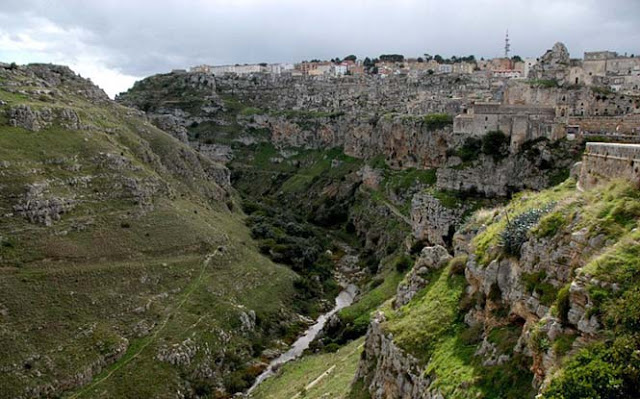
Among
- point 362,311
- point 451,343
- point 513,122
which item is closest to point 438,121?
point 513,122

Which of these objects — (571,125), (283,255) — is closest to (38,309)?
(283,255)

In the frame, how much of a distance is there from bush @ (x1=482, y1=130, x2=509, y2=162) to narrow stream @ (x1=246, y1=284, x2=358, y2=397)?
27.4 meters

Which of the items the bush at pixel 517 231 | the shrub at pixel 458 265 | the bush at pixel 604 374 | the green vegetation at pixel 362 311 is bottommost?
the green vegetation at pixel 362 311

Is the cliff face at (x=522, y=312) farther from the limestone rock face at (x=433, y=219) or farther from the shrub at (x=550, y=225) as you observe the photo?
the limestone rock face at (x=433, y=219)

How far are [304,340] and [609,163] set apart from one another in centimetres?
4790

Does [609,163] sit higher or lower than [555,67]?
lower

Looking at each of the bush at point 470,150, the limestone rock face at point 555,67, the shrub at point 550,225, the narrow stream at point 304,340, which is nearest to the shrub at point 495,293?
the shrub at point 550,225

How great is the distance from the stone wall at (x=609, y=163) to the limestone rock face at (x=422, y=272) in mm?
9011

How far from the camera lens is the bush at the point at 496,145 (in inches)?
2787

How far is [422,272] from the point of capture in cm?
3294

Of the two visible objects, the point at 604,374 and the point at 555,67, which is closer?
the point at 604,374

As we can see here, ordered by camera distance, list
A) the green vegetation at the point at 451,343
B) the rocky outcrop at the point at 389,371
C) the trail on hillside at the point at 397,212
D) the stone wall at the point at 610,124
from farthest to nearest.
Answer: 1. the trail on hillside at the point at 397,212
2. the stone wall at the point at 610,124
3. the rocky outcrop at the point at 389,371
4. the green vegetation at the point at 451,343

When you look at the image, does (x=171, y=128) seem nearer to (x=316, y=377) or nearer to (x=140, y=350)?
(x=140, y=350)

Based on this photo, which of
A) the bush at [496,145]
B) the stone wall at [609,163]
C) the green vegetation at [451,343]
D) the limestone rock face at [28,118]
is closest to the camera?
the green vegetation at [451,343]
